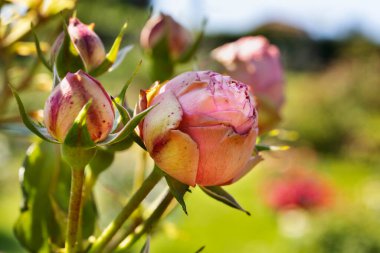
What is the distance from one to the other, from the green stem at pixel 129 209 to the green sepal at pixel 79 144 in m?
0.04

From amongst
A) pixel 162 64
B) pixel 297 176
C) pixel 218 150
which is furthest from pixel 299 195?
pixel 218 150

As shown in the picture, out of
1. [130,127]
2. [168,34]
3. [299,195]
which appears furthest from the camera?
[299,195]

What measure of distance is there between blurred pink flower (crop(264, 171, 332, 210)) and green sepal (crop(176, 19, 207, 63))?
495 cm

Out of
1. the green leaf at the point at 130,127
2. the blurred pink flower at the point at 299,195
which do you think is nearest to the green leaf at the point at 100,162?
the green leaf at the point at 130,127

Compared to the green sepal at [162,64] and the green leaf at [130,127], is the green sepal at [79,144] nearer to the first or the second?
the green leaf at [130,127]

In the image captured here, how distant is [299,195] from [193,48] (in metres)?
5.00

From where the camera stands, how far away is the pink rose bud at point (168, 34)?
569mm

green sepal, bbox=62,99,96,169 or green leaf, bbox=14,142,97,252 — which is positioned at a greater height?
green sepal, bbox=62,99,96,169

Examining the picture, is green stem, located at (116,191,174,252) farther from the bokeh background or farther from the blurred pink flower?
the blurred pink flower

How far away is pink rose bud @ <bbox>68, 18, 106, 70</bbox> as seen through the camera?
397 millimetres

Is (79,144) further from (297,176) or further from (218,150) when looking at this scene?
(297,176)

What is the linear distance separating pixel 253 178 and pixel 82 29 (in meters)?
6.44

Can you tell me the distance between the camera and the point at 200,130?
0.35 meters

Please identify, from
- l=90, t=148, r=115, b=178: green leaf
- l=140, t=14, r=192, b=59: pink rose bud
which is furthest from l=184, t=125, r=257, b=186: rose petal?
l=140, t=14, r=192, b=59: pink rose bud
